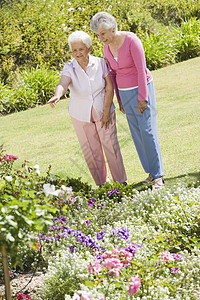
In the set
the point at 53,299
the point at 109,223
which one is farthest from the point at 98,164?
the point at 53,299

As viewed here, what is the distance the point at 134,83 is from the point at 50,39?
8515 millimetres

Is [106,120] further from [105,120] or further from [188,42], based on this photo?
[188,42]

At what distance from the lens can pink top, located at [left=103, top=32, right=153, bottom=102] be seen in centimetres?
437

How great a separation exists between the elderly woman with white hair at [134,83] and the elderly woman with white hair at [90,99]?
0.14m

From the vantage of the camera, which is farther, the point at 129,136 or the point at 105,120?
the point at 129,136

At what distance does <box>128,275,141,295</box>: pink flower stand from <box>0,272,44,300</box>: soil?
33.0 inches

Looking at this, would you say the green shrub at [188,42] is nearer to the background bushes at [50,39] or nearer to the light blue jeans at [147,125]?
the background bushes at [50,39]

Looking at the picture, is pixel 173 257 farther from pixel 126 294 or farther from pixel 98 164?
pixel 98 164

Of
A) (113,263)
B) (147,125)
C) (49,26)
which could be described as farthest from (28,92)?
(113,263)

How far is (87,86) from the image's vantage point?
4.57m

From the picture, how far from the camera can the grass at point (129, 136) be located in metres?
5.98

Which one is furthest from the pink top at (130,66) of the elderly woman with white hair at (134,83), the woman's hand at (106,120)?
the woman's hand at (106,120)

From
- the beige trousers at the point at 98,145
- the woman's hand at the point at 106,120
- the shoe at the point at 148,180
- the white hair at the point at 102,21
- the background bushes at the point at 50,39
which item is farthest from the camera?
the background bushes at the point at 50,39

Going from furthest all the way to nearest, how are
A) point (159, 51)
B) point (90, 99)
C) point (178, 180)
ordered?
point (159, 51), point (178, 180), point (90, 99)
